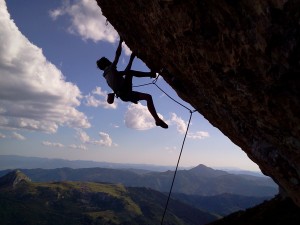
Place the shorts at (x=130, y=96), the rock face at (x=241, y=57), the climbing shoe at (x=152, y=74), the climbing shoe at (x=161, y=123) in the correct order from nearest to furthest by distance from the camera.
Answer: the rock face at (x=241, y=57), the shorts at (x=130, y=96), the climbing shoe at (x=152, y=74), the climbing shoe at (x=161, y=123)

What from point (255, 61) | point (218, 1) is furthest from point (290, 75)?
point (218, 1)

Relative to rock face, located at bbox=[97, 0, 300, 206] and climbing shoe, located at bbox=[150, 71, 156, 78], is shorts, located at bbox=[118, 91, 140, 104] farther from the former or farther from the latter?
rock face, located at bbox=[97, 0, 300, 206]

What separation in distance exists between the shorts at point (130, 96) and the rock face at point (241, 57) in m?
1.95

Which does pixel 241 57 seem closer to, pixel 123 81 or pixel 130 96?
pixel 123 81

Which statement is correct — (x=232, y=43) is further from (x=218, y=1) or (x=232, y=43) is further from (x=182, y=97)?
(x=182, y=97)

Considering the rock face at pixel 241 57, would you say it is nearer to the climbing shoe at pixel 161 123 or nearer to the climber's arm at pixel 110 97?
the climbing shoe at pixel 161 123

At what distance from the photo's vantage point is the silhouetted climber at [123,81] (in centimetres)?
1270

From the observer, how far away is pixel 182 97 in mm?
14016

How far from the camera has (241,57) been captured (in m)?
7.20

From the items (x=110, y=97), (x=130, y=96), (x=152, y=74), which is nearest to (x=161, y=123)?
(x=130, y=96)

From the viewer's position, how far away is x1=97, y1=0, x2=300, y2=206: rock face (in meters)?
6.17

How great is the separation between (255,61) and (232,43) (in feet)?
2.29

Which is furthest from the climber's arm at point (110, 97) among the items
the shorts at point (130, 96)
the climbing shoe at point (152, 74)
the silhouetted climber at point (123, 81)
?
the climbing shoe at point (152, 74)

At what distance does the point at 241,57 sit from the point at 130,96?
681 cm
